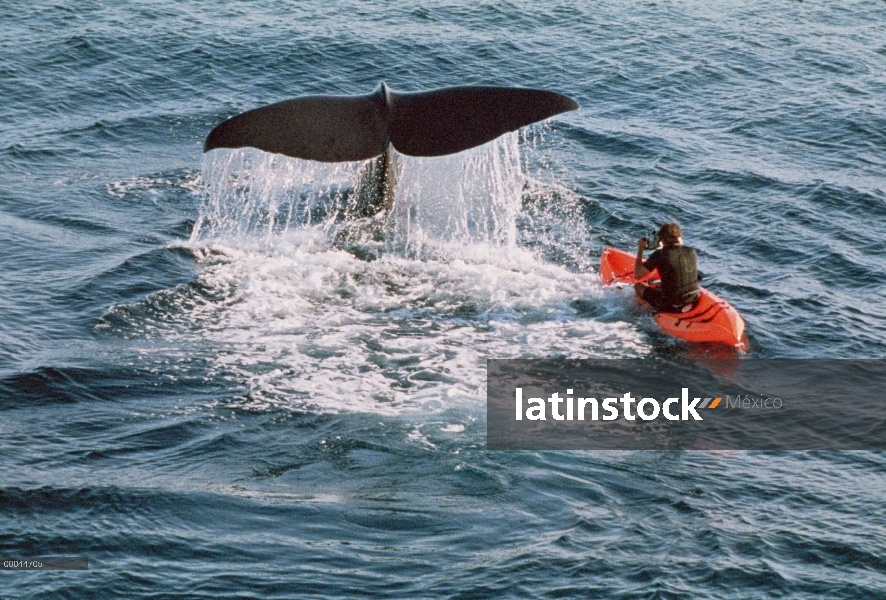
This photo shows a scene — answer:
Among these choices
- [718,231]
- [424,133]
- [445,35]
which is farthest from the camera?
[445,35]

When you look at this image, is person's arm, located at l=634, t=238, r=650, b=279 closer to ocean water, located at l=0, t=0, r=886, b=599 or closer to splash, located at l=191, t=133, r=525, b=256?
ocean water, located at l=0, t=0, r=886, b=599

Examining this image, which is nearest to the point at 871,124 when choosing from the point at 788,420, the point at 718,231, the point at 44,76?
the point at 718,231

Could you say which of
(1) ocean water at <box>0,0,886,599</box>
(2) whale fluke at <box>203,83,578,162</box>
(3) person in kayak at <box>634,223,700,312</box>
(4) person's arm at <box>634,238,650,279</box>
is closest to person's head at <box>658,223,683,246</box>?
(3) person in kayak at <box>634,223,700,312</box>

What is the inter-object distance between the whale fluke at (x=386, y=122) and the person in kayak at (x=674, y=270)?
2.10 m

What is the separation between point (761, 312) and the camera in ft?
44.8

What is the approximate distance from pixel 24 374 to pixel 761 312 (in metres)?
8.10

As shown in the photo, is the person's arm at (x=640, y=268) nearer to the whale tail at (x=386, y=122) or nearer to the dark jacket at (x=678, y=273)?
the dark jacket at (x=678, y=273)

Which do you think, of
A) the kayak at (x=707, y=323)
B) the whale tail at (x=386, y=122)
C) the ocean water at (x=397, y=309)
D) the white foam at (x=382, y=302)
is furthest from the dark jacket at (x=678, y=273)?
the whale tail at (x=386, y=122)

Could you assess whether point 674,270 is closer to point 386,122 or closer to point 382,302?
point 382,302

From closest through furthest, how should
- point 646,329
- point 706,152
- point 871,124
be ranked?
point 646,329 < point 706,152 < point 871,124

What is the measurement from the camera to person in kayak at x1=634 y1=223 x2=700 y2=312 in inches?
503

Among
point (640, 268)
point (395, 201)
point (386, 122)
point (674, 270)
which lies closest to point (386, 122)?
point (386, 122)

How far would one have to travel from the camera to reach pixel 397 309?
42.1 feet

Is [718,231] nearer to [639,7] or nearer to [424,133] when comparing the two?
[424,133]
